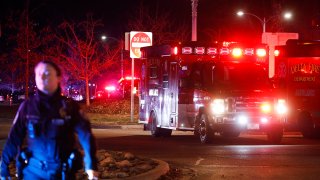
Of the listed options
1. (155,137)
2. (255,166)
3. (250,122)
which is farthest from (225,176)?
(155,137)

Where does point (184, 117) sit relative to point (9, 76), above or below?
below

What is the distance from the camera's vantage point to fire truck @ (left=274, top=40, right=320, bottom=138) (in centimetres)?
2183

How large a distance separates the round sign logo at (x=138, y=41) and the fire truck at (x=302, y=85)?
292 inches

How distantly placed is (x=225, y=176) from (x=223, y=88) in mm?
7017

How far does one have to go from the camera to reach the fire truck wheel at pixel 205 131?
1873 centimetres

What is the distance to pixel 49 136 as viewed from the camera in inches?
215

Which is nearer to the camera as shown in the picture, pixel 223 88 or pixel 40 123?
pixel 40 123

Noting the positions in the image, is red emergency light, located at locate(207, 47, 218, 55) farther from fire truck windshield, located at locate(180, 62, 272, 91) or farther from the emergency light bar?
fire truck windshield, located at locate(180, 62, 272, 91)

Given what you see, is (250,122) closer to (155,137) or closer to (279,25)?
(155,137)

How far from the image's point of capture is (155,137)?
2158cm

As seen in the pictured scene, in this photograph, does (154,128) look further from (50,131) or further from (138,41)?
(50,131)

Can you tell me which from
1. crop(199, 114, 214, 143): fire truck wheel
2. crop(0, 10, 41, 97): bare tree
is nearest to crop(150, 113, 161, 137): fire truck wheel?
crop(199, 114, 214, 143): fire truck wheel

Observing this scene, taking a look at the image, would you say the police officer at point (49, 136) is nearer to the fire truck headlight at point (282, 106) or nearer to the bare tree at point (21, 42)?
the fire truck headlight at point (282, 106)

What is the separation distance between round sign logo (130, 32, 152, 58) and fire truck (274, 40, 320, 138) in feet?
24.3
